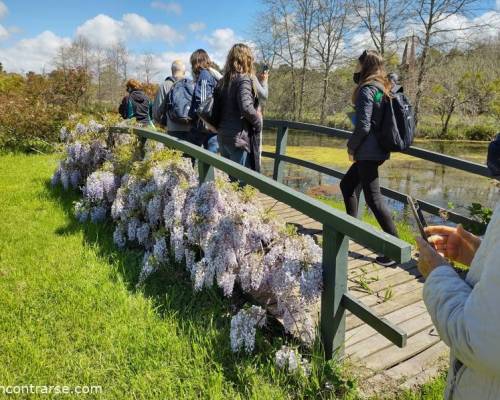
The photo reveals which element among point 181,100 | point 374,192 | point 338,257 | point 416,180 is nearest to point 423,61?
point 416,180

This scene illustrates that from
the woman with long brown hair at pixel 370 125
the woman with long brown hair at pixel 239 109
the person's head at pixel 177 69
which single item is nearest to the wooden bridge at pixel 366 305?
the woman with long brown hair at pixel 370 125

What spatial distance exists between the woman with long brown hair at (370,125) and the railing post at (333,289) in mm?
1528

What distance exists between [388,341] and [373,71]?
2.13m

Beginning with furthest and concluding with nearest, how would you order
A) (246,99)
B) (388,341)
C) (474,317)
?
(246,99), (388,341), (474,317)

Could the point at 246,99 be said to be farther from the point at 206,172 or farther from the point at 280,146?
the point at 280,146

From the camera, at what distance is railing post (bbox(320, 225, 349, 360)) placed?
2117mm

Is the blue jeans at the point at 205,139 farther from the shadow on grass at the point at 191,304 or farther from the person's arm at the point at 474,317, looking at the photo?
the person's arm at the point at 474,317

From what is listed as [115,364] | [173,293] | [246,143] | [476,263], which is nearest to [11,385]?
[115,364]

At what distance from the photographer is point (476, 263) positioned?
1.16 m

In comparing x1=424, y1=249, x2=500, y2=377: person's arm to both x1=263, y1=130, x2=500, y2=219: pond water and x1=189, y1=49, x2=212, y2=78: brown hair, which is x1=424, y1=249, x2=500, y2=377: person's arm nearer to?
x1=189, y1=49, x2=212, y2=78: brown hair

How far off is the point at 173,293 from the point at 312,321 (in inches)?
49.3

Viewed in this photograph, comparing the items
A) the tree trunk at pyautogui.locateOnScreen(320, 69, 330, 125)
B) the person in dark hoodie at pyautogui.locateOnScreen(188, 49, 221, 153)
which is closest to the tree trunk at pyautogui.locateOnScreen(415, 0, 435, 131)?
the tree trunk at pyautogui.locateOnScreen(320, 69, 330, 125)

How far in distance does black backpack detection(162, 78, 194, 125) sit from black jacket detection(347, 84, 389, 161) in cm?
247

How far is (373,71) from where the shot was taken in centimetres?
343
